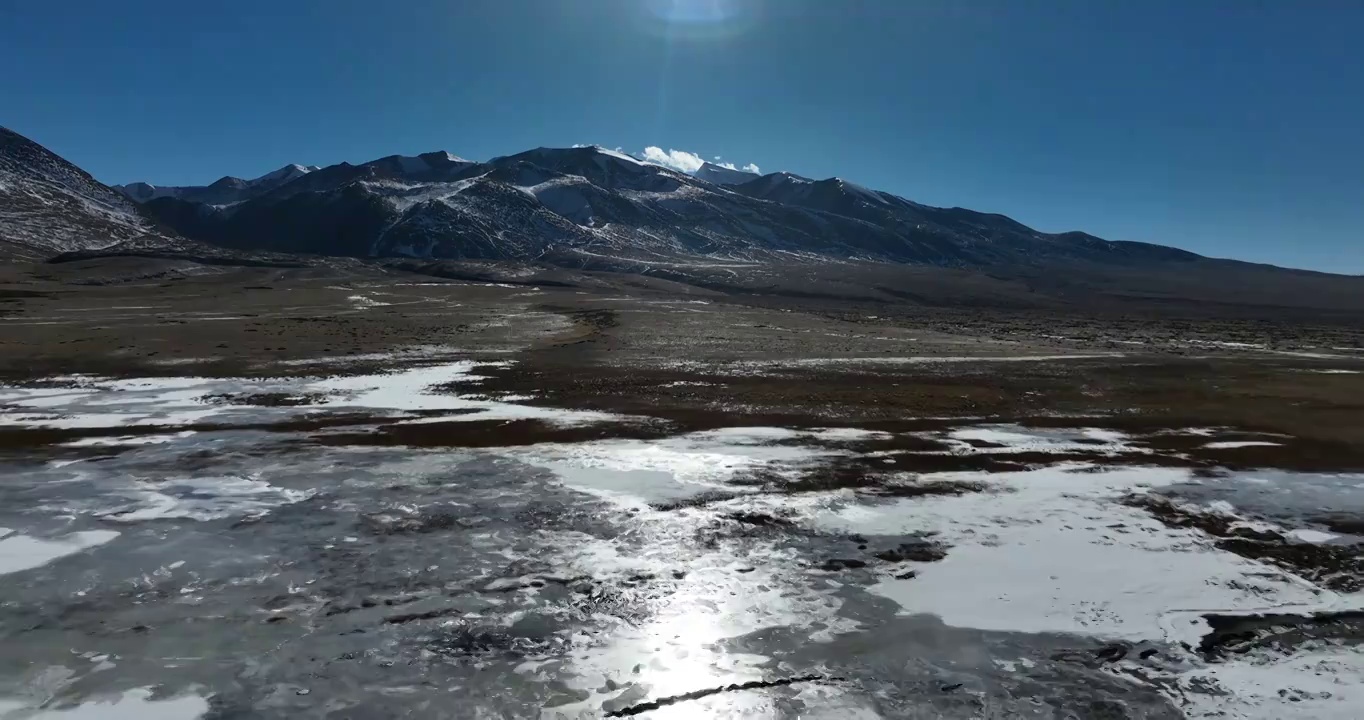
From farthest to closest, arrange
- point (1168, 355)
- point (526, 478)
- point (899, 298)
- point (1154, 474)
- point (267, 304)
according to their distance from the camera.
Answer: point (899, 298), point (267, 304), point (1168, 355), point (1154, 474), point (526, 478)

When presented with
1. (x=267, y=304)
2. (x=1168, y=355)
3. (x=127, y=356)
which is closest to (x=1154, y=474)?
(x=1168, y=355)

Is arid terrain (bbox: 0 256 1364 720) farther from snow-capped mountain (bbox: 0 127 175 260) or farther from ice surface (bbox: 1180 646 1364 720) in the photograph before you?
snow-capped mountain (bbox: 0 127 175 260)

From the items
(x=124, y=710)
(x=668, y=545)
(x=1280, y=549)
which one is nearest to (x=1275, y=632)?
(x=1280, y=549)

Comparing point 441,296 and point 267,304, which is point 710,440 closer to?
point 267,304

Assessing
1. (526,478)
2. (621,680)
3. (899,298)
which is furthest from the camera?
(899,298)

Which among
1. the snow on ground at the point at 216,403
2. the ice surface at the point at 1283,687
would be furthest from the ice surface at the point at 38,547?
the ice surface at the point at 1283,687

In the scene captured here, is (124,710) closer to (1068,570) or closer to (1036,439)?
(1068,570)
